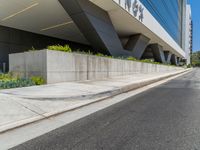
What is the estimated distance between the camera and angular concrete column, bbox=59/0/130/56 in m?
17.0

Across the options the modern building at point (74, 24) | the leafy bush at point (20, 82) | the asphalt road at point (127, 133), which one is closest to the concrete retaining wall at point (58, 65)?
the leafy bush at point (20, 82)

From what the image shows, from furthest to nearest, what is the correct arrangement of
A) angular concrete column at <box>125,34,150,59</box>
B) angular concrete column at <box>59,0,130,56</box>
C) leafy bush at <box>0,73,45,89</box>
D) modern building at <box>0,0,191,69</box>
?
angular concrete column at <box>125,34,150,59</box>, modern building at <box>0,0,191,69</box>, angular concrete column at <box>59,0,130,56</box>, leafy bush at <box>0,73,45,89</box>

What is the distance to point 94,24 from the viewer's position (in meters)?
18.2

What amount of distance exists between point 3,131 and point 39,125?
0.81m

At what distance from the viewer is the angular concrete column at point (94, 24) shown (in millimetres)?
16952

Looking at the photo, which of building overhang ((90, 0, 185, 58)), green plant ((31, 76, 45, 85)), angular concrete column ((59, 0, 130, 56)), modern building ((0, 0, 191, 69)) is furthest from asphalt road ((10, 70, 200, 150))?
building overhang ((90, 0, 185, 58))

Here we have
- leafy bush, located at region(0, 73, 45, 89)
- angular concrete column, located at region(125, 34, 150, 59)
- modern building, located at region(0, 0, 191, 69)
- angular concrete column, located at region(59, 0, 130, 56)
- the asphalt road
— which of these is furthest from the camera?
angular concrete column, located at region(125, 34, 150, 59)

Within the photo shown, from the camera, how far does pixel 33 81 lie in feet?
35.6

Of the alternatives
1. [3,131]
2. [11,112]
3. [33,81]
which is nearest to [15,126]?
[3,131]

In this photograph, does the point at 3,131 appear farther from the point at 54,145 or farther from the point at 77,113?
the point at 77,113

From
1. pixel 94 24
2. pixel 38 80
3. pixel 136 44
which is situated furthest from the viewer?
pixel 136 44

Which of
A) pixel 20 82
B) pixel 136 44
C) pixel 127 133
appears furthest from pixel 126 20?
pixel 127 133

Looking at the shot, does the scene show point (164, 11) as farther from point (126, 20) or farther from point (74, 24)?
point (74, 24)

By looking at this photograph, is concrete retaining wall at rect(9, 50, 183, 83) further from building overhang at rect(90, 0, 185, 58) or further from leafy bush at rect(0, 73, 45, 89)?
building overhang at rect(90, 0, 185, 58)
